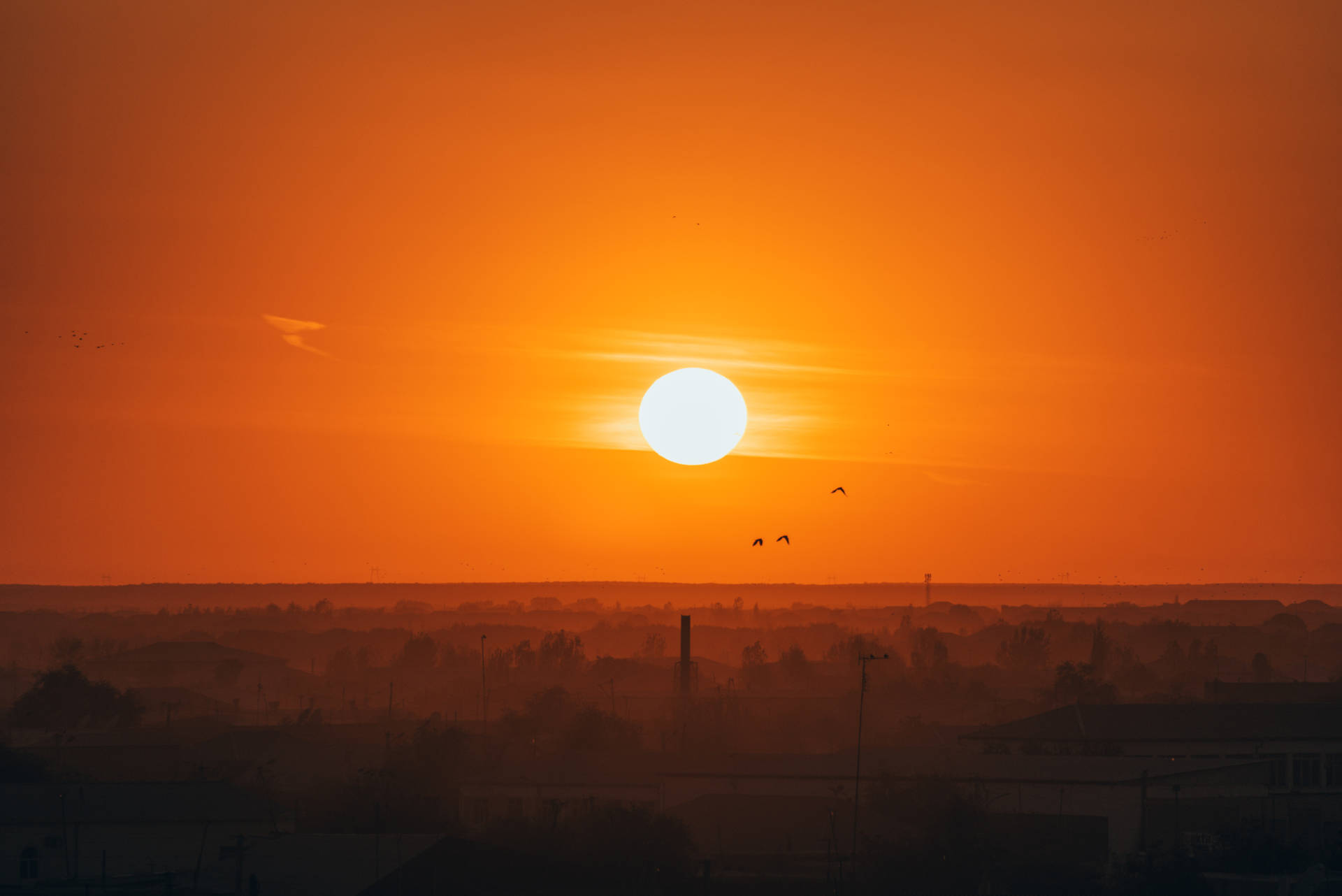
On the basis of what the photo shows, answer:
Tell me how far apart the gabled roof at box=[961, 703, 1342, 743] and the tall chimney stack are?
19839mm

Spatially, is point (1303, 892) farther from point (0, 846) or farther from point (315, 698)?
point (315, 698)

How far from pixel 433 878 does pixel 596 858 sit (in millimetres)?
7560

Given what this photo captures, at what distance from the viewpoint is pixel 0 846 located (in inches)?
1978

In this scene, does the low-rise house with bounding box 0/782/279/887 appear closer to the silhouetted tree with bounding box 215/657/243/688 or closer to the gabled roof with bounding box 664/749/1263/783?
the gabled roof with bounding box 664/749/1263/783

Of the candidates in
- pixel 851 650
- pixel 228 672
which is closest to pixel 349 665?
pixel 228 672

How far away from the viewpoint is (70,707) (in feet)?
295

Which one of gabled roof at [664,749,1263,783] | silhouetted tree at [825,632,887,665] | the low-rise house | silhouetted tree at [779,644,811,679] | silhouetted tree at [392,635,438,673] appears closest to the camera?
the low-rise house

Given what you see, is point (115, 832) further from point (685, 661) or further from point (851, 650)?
point (851, 650)

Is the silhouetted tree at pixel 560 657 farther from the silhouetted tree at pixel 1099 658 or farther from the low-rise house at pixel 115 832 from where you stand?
the low-rise house at pixel 115 832

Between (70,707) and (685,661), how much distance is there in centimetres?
3476

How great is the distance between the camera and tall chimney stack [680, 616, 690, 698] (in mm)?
88188

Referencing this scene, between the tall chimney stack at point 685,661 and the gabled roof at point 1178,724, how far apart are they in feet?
65.1

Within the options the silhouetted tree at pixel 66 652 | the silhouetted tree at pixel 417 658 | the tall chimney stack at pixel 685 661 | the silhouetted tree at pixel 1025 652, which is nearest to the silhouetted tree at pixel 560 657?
the silhouetted tree at pixel 417 658

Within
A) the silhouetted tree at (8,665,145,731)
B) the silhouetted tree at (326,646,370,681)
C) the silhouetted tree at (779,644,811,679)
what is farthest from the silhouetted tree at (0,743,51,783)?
the silhouetted tree at (326,646,370,681)
